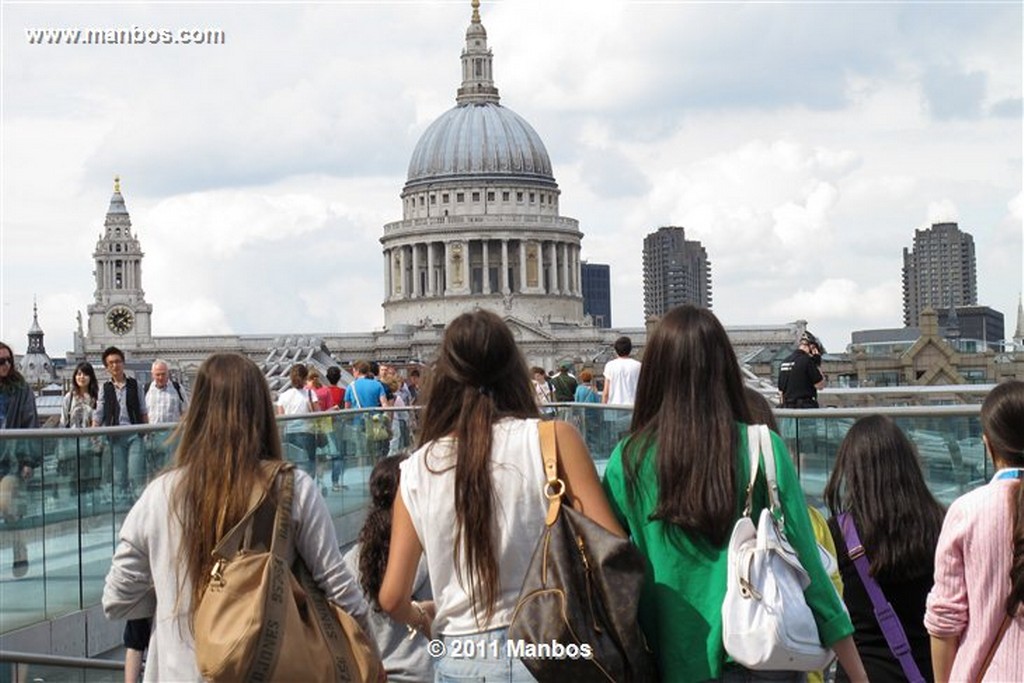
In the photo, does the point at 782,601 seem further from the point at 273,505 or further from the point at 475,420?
the point at 273,505

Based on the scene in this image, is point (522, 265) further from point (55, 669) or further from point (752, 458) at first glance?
point (752, 458)

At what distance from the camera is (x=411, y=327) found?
138m

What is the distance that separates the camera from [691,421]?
5828mm

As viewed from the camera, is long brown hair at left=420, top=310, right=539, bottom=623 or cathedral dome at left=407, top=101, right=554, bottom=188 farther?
cathedral dome at left=407, top=101, right=554, bottom=188

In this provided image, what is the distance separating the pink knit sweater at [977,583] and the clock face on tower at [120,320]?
140088mm

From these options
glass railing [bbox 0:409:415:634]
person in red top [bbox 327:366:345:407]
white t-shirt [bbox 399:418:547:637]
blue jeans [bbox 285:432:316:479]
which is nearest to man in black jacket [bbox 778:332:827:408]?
blue jeans [bbox 285:432:316:479]

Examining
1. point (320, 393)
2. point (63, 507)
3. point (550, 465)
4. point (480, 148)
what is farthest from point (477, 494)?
point (480, 148)

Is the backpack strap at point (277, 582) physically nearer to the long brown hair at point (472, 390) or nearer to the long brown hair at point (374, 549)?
the long brown hair at point (472, 390)

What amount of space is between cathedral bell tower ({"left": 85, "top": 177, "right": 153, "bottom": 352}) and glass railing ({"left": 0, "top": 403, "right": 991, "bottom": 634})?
133 m

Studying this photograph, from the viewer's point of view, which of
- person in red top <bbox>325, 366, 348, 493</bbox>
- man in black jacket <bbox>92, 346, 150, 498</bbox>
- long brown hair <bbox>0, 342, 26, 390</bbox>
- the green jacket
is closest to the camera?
the green jacket

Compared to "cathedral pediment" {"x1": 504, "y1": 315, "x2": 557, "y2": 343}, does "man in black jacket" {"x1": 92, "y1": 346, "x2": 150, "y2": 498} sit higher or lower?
lower

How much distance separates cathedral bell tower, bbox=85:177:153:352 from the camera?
144 m

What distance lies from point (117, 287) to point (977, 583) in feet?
477

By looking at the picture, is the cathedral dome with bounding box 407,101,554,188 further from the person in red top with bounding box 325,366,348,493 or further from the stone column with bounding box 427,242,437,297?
the person in red top with bounding box 325,366,348,493
